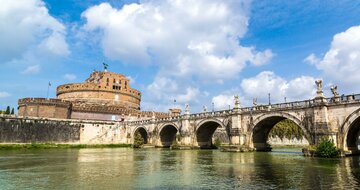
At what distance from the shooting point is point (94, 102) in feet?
278

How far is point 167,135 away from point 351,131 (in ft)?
135

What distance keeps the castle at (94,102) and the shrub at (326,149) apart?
43664mm

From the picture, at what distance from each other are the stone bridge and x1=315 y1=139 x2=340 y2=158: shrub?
27.5 inches

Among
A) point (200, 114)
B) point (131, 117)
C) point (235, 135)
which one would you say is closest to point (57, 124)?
point (131, 117)

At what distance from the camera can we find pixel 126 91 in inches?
3595

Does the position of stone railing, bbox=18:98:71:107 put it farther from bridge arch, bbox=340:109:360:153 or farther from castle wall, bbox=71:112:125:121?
bridge arch, bbox=340:109:360:153

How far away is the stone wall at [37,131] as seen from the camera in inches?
2136

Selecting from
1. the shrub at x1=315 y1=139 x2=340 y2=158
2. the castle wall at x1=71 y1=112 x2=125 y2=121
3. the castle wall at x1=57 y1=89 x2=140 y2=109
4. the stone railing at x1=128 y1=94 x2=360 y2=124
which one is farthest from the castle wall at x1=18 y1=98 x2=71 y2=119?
the shrub at x1=315 y1=139 x2=340 y2=158

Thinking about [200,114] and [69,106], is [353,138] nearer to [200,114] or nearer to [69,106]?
[200,114]

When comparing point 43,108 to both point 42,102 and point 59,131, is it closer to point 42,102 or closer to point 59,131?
point 42,102

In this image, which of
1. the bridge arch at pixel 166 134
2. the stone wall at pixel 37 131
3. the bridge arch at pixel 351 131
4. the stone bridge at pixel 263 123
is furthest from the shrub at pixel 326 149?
the stone wall at pixel 37 131

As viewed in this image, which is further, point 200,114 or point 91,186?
point 200,114

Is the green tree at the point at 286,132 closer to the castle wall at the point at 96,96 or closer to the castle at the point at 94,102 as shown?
the castle at the point at 94,102

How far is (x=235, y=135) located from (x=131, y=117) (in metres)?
43.4
